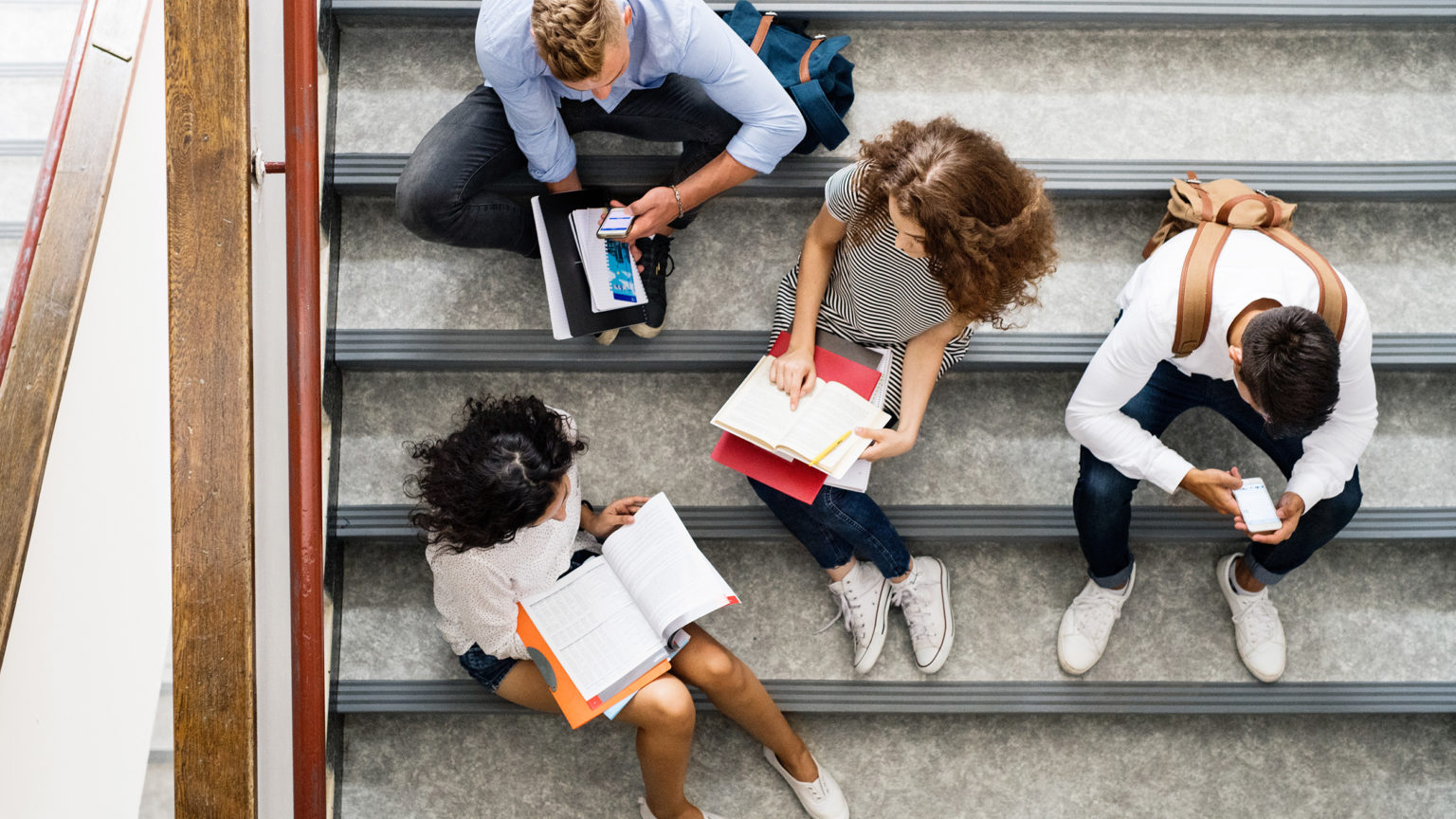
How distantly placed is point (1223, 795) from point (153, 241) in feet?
10.1

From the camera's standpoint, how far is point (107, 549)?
221cm

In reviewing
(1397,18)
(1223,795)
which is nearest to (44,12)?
(1397,18)

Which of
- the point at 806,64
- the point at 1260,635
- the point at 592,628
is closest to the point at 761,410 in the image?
the point at 592,628

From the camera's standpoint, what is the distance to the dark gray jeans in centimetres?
241

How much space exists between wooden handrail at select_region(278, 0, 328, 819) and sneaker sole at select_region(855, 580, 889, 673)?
1.33 meters

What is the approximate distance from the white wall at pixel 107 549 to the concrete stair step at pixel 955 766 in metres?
0.59

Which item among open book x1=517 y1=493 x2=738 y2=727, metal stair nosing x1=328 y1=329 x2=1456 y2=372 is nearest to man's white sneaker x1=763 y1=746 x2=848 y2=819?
open book x1=517 y1=493 x2=738 y2=727

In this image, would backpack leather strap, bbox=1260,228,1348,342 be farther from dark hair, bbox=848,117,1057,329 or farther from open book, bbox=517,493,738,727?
open book, bbox=517,493,738,727

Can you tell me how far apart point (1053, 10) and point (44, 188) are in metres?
2.38

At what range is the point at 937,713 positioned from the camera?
2.76m

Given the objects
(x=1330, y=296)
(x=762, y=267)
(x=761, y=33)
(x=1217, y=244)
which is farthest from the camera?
(x=762, y=267)

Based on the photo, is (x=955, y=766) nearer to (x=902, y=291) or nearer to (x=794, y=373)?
(x=794, y=373)

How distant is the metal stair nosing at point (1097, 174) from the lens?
2633mm

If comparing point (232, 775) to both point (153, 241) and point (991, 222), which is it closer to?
point (153, 241)
